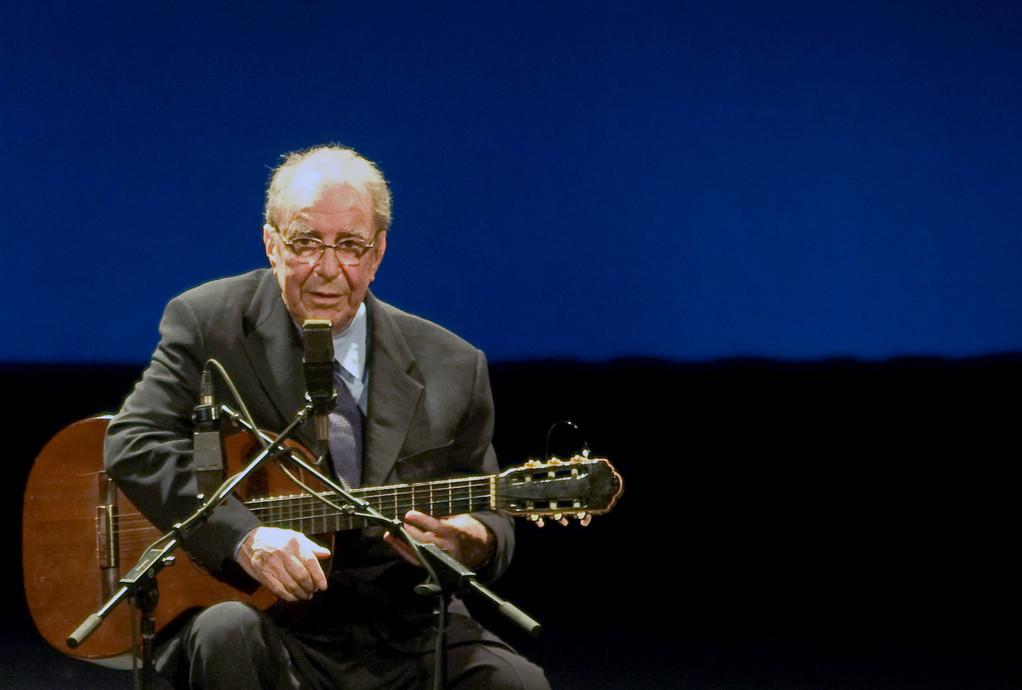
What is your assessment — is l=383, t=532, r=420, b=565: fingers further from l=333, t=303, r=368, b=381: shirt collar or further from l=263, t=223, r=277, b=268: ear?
l=263, t=223, r=277, b=268: ear

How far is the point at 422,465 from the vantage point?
3.10 m

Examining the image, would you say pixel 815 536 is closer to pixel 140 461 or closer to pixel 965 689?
pixel 965 689

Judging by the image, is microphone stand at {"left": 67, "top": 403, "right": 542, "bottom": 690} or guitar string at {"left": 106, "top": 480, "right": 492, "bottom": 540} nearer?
microphone stand at {"left": 67, "top": 403, "right": 542, "bottom": 690}

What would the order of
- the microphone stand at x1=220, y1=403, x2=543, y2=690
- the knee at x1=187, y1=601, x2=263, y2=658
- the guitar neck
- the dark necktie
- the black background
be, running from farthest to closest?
the black background, the dark necktie, the guitar neck, the knee at x1=187, y1=601, x2=263, y2=658, the microphone stand at x1=220, y1=403, x2=543, y2=690

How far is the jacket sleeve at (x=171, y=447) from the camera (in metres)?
2.86

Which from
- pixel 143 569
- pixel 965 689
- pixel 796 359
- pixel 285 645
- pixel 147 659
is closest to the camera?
pixel 143 569

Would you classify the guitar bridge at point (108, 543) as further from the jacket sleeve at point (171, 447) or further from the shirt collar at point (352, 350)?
the shirt collar at point (352, 350)

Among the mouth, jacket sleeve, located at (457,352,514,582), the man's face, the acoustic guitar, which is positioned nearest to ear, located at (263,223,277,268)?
the man's face

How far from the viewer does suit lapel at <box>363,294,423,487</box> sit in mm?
3061

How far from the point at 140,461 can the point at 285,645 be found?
51 centimetres

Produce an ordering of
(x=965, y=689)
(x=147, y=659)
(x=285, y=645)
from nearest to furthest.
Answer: (x=147, y=659) < (x=285, y=645) < (x=965, y=689)

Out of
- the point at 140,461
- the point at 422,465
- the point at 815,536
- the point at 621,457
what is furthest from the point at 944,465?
the point at 140,461

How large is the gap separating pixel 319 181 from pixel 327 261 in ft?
0.61

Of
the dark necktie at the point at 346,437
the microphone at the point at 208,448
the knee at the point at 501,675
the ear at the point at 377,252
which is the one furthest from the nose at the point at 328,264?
the knee at the point at 501,675
